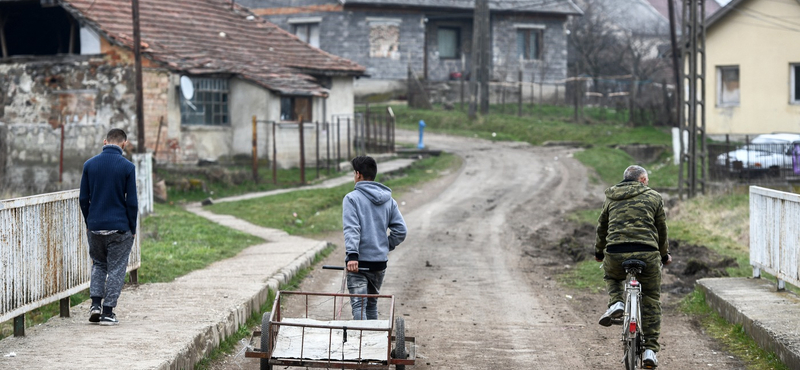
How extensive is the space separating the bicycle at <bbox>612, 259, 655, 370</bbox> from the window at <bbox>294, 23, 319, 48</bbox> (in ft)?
125

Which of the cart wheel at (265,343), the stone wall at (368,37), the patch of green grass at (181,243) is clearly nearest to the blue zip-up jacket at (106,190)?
the cart wheel at (265,343)

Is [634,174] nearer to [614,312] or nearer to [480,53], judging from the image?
[614,312]

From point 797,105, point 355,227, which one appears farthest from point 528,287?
point 797,105

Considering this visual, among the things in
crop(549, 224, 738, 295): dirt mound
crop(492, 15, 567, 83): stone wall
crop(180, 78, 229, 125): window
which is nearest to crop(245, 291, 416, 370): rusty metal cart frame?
crop(549, 224, 738, 295): dirt mound

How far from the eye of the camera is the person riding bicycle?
7660mm

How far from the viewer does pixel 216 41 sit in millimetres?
29562

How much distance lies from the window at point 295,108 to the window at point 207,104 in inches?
69.6

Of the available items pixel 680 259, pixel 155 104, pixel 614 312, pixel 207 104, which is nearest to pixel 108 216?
pixel 614 312

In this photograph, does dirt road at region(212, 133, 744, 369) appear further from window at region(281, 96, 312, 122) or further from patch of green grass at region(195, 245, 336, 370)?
window at region(281, 96, 312, 122)

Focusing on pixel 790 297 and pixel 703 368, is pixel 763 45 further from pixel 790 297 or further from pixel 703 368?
pixel 703 368

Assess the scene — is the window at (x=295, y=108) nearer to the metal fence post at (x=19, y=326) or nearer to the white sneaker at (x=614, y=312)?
the metal fence post at (x=19, y=326)

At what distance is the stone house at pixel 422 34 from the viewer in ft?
144

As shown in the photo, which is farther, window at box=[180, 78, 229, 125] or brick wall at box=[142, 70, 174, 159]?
window at box=[180, 78, 229, 125]

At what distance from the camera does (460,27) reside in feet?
154
